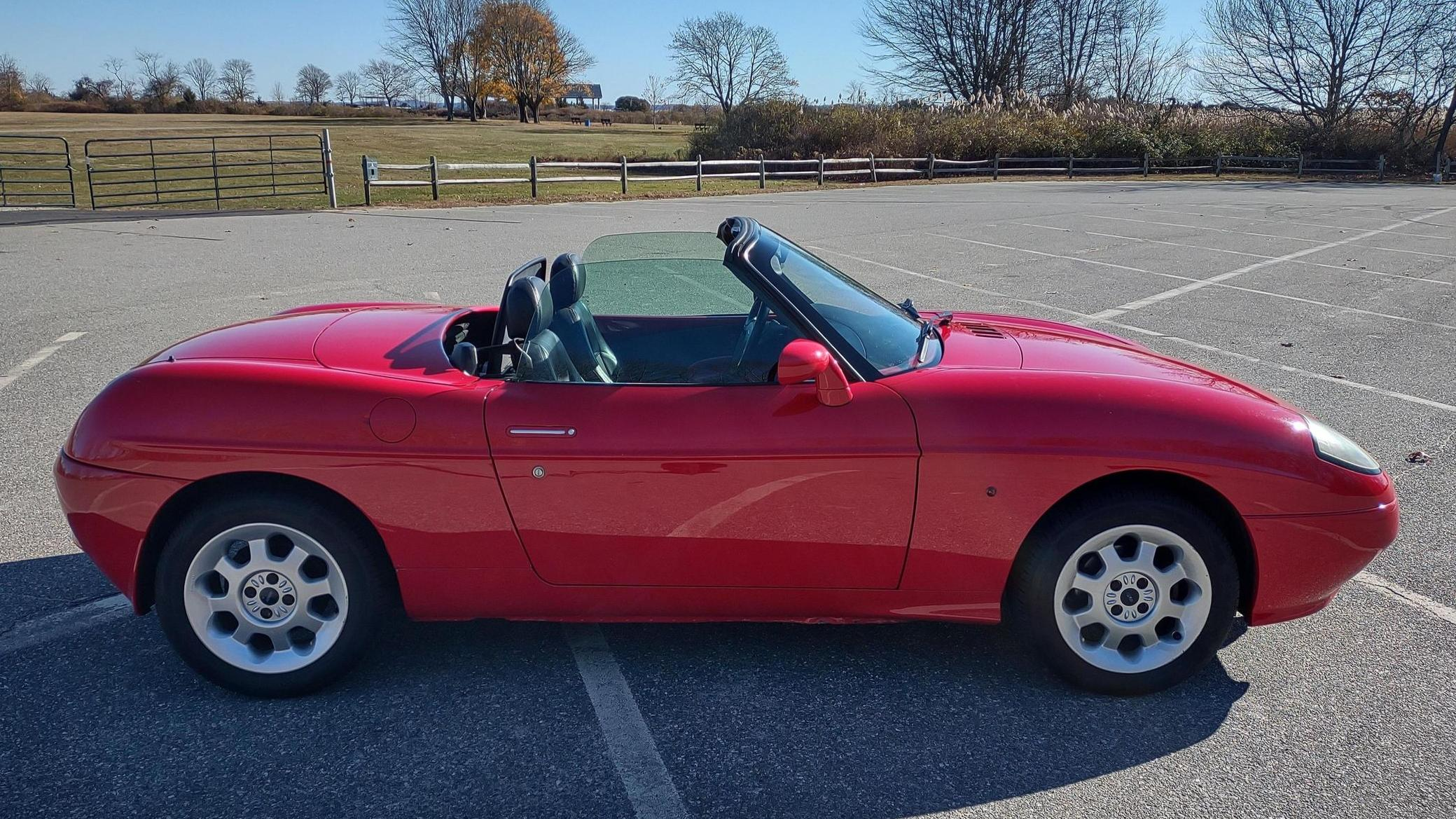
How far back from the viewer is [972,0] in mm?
52969

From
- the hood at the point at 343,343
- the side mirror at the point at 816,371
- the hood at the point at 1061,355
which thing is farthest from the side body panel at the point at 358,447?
the hood at the point at 1061,355

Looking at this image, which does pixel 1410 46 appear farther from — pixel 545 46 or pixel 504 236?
pixel 545 46

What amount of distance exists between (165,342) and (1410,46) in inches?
1975

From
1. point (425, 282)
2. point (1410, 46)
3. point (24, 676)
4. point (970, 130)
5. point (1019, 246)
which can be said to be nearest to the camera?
point (24, 676)

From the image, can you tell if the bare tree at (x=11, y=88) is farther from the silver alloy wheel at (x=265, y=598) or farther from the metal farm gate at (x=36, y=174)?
the silver alloy wheel at (x=265, y=598)

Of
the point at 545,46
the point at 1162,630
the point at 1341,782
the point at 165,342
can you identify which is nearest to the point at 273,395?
the point at 1162,630

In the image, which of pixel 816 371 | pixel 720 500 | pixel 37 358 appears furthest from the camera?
pixel 37 358

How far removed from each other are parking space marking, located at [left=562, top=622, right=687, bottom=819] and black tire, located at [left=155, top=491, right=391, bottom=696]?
0.65m

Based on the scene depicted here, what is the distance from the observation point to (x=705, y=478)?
9.48ft

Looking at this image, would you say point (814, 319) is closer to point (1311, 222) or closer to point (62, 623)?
point (62, 623)

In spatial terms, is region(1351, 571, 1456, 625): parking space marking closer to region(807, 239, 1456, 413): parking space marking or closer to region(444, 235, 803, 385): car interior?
region(444, 235, 803, 385): car interior

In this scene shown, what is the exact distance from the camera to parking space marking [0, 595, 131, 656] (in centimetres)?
331

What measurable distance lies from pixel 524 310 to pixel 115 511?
4.11ft

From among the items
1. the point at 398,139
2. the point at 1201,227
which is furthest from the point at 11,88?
the point at 1201,227
